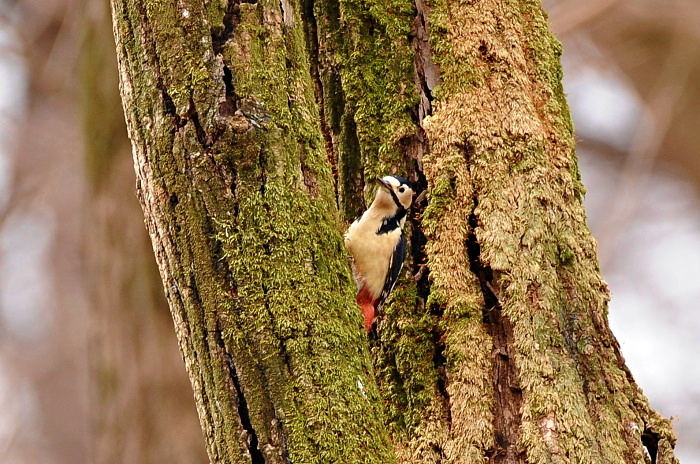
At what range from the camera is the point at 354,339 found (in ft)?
7.51

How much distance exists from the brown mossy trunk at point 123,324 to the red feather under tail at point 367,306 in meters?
1.42

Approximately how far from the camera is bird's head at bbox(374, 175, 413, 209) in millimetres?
3067

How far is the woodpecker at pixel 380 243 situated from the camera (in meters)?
3.12

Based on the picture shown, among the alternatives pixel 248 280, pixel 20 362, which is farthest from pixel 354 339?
pixel 20 362

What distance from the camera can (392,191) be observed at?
3164 mm

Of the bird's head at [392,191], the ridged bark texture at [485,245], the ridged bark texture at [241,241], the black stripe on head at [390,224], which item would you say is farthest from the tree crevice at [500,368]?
the ridged bark texture at [241,241]

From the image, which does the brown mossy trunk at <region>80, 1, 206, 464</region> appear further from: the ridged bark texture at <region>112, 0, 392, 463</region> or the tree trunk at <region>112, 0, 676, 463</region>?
the ridged bark texture at <region>112, 0, 392, 463</region>

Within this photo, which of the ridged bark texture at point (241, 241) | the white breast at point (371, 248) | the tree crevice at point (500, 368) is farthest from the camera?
the white breast at point (371, 248)

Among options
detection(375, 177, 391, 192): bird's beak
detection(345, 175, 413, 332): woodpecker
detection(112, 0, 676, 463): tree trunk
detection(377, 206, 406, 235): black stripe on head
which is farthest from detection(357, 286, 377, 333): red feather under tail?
detection(375, 177, 391, 192): bird's beak

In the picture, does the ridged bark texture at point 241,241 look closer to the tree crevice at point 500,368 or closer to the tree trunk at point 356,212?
the tree trunk at point 356,212

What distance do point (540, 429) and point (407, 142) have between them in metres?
1.12

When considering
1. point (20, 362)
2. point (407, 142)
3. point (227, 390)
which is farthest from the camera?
point (20, 362)

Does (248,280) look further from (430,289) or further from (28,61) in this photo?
(28,61)

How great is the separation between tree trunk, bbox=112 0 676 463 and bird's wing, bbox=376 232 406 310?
9 centimetres
